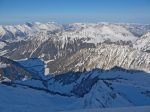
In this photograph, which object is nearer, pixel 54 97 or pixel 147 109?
pixel 147 109

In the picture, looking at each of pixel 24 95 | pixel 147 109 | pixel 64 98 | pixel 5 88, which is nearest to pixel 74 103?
pixel 64 98

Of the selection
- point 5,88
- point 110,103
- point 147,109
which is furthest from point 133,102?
point 147,109

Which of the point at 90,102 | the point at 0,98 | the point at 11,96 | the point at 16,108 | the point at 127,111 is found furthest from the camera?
the point at 90,102

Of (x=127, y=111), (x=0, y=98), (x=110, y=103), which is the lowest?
(x=110, y=103)

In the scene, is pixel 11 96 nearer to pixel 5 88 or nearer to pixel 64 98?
pixel 5 88

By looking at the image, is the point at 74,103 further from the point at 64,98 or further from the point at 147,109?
the point at 147,109

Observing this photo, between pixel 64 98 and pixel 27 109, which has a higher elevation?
pixel 27 109

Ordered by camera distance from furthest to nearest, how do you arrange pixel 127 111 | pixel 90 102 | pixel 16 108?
pixel 90 102, pixel 16 108, pixel 127 111

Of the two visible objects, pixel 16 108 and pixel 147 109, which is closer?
pixel 147 109

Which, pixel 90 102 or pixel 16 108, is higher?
pixel 16 108
